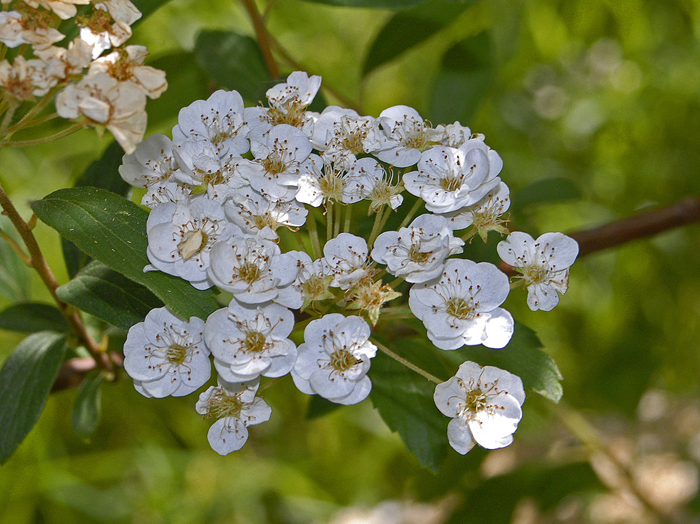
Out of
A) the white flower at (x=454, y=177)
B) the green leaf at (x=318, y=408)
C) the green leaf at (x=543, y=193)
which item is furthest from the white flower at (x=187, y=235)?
the green leaf at (x=543, y=193)

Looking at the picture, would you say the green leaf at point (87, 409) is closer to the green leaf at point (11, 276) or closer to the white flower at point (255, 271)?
the green leaf at point (11, 276)

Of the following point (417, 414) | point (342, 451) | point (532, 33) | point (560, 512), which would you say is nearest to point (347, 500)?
point (342, 451)

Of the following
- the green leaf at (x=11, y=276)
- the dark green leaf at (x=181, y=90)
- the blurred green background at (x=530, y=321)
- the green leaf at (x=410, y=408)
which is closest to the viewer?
the green leaf at (x=410, y=408)

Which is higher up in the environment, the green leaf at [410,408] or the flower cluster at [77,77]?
the flower cluster at [77,77]

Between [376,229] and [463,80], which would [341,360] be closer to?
[376,229]

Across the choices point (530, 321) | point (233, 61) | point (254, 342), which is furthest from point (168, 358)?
point (530, 321)

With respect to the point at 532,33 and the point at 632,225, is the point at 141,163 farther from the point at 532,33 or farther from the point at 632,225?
the point at 532,33
